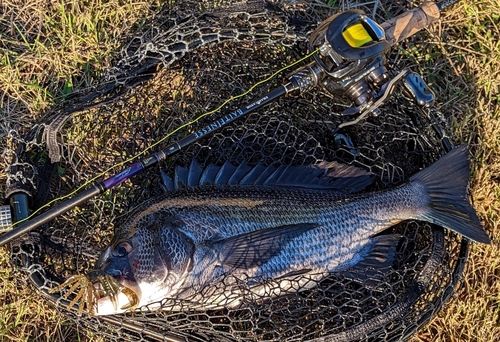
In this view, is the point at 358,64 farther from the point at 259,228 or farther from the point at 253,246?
the point at 253,246

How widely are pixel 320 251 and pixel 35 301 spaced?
2.14 meters

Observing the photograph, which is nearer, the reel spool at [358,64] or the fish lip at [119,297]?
the fish lip at [119,297]

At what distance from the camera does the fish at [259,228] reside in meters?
3.09

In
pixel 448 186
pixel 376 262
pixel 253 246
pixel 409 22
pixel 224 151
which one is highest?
pixel 409 22

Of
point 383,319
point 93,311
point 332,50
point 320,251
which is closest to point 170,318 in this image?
point 93,311

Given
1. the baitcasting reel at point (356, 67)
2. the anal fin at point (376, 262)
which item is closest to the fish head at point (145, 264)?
the anal fin at point (376, 262)

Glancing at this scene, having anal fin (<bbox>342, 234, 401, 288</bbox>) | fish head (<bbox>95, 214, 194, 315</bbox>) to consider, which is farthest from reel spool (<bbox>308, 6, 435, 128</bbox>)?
fish head (<bbox>95, 214, 194, 315</bbox>)

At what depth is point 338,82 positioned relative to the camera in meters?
3.41

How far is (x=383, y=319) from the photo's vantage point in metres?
3.36

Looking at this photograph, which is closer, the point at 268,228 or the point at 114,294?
the point at 114,294

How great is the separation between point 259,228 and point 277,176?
411mm

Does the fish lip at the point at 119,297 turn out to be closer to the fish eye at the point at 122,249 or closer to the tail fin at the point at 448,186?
the fish eye at the point at 122,249

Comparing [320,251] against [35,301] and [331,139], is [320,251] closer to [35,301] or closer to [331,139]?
[331,139]

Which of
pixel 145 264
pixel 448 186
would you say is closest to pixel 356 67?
pixel 448 186
